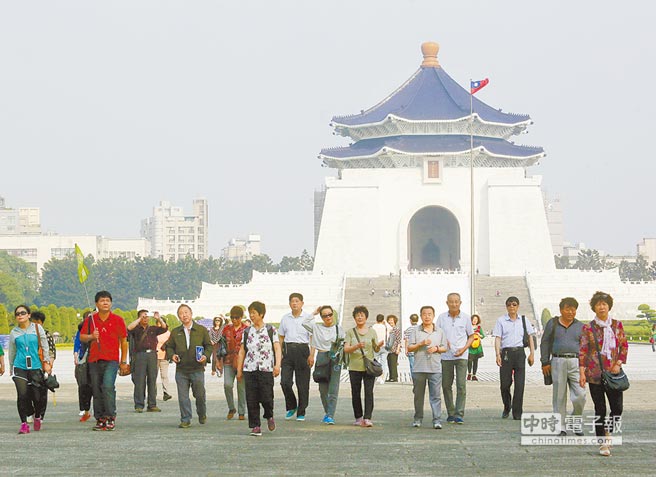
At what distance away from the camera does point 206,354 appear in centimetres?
1208

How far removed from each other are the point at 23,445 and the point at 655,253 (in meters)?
125

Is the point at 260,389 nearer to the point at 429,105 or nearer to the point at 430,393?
the point at 430,393

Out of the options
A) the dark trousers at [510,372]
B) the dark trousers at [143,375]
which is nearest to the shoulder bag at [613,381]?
the dark trousers at [510,372]

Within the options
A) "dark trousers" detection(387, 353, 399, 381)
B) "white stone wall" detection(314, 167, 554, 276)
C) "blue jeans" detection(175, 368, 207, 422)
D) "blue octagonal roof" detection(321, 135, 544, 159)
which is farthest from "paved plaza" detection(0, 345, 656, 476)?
"blue octagonal roof" detection(321, 135, 544, 159)

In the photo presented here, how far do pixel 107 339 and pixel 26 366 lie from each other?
0.76 meters

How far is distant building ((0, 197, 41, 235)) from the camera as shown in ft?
384

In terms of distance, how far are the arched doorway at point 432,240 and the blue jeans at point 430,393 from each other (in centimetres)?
4964

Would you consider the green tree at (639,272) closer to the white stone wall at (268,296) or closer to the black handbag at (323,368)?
the white stone wall at (268,296)

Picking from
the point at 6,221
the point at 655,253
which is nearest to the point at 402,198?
the point at 6,221

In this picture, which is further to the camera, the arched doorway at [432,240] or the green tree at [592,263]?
the green tree at [592,263]

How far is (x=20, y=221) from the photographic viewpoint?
12031 centimetres

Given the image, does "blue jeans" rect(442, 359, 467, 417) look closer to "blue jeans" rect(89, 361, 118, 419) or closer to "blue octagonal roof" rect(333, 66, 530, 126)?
"blue jeans" rect(89, 361, 118, 419)

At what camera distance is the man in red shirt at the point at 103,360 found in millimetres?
11539

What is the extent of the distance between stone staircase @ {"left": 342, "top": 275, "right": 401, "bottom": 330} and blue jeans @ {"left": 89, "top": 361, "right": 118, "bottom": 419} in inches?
1256
